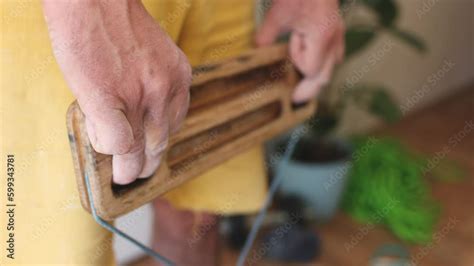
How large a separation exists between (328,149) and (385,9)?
0.43 metres

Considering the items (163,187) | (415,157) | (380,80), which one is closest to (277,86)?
(163,187)

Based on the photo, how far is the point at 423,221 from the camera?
151 cm

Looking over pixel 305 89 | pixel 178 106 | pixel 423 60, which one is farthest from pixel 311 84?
pixel 423 60

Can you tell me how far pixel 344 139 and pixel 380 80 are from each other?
0.45 m

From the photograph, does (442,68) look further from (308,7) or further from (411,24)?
(308,7)

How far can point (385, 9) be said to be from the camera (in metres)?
1.42

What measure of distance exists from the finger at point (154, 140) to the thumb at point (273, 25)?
371mm

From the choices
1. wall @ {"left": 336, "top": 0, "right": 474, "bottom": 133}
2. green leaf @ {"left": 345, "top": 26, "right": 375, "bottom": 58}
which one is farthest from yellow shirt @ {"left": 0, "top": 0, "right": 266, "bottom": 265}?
wall @ {"left": 336, "top": 0, "right": 474, "bottom": 133}

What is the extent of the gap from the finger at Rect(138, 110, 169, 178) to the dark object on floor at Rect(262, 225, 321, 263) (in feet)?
2.91

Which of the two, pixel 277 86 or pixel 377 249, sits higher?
pixel 277 86

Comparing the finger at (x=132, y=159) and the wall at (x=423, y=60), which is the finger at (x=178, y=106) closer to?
the finger at (x=132, y=159)

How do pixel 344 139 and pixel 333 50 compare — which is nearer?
pixel 333 50

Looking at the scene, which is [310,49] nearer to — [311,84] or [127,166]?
[311,84]

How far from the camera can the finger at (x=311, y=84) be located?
841 millimetres
